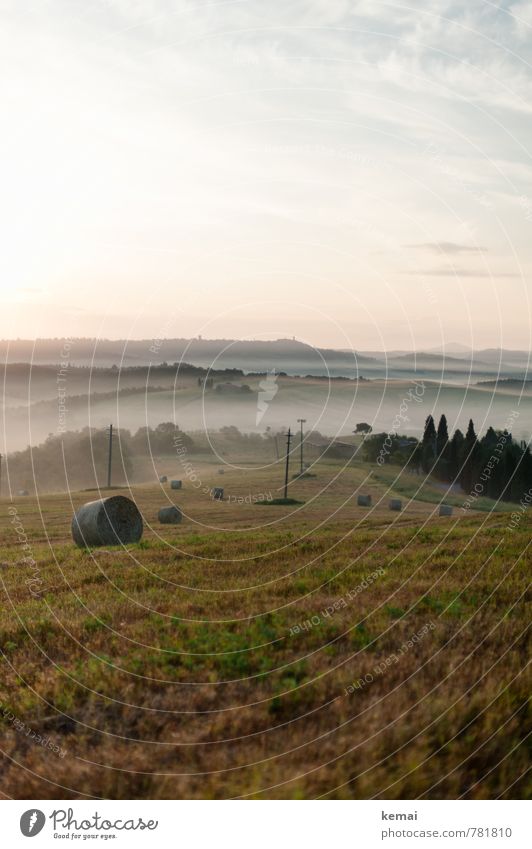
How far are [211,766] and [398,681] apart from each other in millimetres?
2849

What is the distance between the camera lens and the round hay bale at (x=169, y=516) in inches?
1896

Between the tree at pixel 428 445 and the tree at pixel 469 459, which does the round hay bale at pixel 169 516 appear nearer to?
the tree at pixel 428 445

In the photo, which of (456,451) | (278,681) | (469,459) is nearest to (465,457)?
(469,459)

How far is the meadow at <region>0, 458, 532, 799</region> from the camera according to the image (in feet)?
30.0

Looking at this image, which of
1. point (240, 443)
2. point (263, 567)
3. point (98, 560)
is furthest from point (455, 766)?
point (240, 443)

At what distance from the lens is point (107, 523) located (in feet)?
102

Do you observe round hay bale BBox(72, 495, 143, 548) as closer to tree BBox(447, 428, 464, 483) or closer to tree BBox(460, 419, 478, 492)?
tree BBox(460, 419, 478, 492)

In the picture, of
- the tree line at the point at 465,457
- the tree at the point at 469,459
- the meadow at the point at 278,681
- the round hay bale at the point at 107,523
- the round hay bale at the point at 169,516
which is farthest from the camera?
the tree at the point at 469,459
